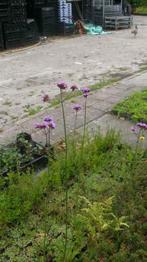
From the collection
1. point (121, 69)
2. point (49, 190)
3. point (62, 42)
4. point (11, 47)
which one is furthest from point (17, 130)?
point (62, 42)

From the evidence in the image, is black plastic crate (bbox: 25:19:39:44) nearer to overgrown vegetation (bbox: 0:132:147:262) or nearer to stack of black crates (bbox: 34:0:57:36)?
stack of black crates (bbox: 34:0:57:36)

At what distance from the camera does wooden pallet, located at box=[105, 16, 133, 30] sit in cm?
1666

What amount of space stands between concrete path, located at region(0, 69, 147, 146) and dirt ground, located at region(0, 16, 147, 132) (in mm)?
449

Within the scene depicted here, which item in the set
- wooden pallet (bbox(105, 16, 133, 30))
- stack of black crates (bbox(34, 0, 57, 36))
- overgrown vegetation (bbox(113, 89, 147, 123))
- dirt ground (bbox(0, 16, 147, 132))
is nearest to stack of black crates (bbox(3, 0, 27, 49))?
dirt ground (bbox(0, 16, 147, 132))

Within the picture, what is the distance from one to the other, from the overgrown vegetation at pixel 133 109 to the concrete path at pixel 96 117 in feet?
0.42

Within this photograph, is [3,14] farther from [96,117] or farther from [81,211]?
[81,211]

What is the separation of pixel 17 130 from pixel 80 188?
6.38 feet

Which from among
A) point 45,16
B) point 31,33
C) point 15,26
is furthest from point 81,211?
point 45,16

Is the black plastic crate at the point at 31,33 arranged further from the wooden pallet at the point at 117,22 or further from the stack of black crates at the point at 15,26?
the wooden pallet at the point at 117,22

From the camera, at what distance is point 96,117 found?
586 centimetres

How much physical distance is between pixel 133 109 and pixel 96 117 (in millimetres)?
574

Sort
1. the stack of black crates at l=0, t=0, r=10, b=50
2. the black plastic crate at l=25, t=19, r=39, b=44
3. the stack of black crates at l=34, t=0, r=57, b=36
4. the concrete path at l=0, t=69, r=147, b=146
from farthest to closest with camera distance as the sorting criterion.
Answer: the stack of black crates at l=34, t=0, r=57, b=36 → the black plastic crate at l=25, t=19, r=39, b=44 → the stack of black crates at l=0, t=0, r=10, b=50 → the concrete path at l=0, t=69, r=147, b=146

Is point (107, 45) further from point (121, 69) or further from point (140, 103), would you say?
point (140, 103)

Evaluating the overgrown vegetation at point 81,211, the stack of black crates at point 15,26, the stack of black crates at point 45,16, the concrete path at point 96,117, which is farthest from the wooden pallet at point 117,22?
the overgrown vegetation at point 81,211
